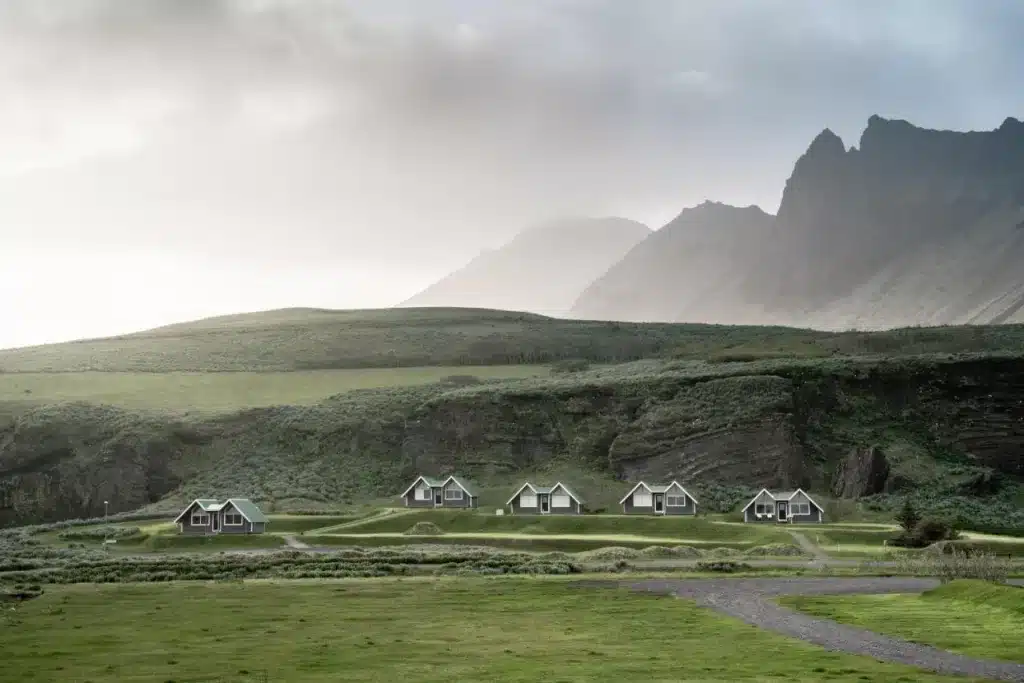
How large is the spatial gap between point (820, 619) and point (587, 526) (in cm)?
4107

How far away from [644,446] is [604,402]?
11398 millimetres

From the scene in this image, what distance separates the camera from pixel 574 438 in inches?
4429

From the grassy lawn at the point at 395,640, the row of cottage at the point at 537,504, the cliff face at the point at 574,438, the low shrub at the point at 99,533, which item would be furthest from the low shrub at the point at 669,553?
the low shrub at the point at 99,533

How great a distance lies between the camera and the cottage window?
9081 cm

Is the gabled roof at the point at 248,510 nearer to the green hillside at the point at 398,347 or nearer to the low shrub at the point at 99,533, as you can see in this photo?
the low shrub at the point at 99,533

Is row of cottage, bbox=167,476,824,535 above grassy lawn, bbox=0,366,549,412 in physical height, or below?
below

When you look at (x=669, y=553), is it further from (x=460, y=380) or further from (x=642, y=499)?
(x=460, y=380)

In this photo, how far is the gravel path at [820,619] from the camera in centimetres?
3125

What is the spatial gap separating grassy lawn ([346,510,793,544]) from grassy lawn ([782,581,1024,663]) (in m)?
27.1

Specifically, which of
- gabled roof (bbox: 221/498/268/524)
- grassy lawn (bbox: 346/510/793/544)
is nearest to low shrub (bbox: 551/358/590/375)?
grassy lawn (bbox: 346/510/793/544)

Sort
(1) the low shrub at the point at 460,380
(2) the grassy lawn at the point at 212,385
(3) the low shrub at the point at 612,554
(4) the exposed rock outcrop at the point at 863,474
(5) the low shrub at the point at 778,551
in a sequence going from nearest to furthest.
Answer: (3) the low shrub at the point at 612,554 < (5) the low shrub at the point at 778,551 < (4) the exposed rock outcrop at the point at 863,474 < (2) the grassy lawn at the point at 212,385 < (1) the low shrub at the point at 460,380

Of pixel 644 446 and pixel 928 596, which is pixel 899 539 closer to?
pixel 928 596

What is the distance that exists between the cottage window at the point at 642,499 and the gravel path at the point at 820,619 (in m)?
34.2

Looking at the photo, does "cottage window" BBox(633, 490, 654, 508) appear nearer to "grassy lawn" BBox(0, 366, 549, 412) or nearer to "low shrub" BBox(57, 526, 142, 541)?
"low shrub" BBox(57, 526, 142, 541)
